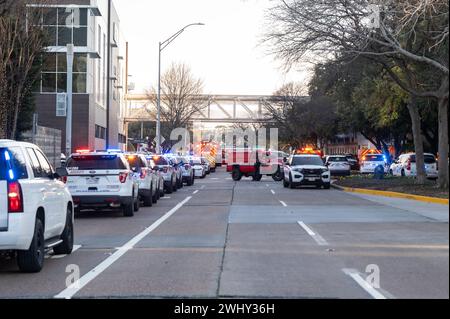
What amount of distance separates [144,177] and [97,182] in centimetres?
417

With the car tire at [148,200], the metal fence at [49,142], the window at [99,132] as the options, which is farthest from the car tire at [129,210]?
the window at [99,132]

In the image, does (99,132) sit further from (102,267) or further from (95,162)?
(102,267)

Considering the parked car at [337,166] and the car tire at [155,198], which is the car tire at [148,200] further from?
the parked car at [337,166]

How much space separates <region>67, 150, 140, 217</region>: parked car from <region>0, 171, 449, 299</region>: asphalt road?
0.53m

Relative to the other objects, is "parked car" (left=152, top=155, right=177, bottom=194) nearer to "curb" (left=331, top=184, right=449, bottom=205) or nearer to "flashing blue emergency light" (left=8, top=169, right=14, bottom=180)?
"curb" (left=331, top=184, right=449, bottom=205)

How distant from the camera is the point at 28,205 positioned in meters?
10.4

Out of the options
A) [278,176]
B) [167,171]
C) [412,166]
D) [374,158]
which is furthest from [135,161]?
[374,158]

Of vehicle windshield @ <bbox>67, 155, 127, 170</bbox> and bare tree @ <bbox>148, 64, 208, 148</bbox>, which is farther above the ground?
bare tree @ <bbox>148, 64, 208, 148</bbox>

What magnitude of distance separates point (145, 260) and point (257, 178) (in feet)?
118

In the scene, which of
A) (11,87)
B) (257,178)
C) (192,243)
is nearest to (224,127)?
(257,178)

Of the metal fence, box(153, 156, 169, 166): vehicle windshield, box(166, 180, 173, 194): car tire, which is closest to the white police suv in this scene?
box(166, 180, 173, 194): car tire

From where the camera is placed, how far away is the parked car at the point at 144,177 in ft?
79.0

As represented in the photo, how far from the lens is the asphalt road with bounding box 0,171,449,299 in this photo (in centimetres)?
945

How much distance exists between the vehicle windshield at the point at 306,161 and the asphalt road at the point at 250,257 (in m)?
15.0
